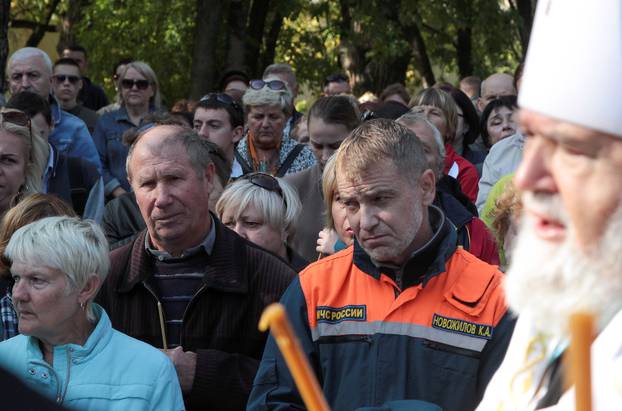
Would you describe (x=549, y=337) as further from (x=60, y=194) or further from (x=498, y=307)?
(x=60, y=194)

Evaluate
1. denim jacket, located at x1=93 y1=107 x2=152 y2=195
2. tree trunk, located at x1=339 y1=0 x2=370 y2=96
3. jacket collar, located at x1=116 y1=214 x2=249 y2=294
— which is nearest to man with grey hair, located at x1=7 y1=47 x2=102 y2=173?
denim jacket, located at x1=93 y1=107 x2=152 y2=195

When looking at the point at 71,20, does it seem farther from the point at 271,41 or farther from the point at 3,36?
the point at 3,36

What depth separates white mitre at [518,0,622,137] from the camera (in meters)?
2.02

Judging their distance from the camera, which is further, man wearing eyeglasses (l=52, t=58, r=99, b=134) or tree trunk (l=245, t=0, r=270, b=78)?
tree trunk (l=245, t=0, r=270, b=78)

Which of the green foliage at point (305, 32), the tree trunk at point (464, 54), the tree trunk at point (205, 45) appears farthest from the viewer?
the tree trunk at point (464, 54)

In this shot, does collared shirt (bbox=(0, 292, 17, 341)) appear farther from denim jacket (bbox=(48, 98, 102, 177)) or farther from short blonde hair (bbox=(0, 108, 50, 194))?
denim jacket (bbox=(48, 98, 102, 177))

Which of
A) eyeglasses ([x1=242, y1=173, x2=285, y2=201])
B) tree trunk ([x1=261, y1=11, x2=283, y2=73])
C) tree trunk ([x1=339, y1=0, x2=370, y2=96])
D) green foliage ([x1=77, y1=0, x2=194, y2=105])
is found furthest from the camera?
tree trunk ([x1=261, y1=11, x2=283, y2=73])

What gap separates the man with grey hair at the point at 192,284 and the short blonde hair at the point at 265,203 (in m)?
0.83

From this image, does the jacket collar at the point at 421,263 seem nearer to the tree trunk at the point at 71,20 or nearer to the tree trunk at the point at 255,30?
the tree trunk at the point at 255,30

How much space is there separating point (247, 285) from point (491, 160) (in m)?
3.37

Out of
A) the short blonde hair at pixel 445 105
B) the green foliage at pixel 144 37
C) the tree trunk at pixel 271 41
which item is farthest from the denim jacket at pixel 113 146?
the tree trunk at pixel 271 41

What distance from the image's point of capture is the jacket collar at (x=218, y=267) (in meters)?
5.04

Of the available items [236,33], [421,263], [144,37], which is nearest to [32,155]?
[421,263]

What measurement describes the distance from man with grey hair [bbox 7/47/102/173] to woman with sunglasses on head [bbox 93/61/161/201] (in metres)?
0.47
